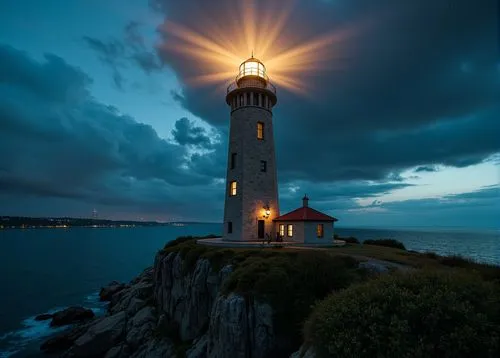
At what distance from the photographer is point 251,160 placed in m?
27.8

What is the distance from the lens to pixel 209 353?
13.1 metres

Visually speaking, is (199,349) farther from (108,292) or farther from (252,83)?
(108,292)

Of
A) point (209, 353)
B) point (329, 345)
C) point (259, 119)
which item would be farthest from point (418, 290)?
point (259, 119)

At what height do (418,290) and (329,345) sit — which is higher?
(418,290)

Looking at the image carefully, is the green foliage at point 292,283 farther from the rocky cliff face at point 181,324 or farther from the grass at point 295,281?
the rocky cliff face at point 181,324

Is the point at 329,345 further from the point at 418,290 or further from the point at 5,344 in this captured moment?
the point at 5,344

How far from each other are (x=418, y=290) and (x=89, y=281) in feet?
190

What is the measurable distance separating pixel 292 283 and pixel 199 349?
6.93 meters

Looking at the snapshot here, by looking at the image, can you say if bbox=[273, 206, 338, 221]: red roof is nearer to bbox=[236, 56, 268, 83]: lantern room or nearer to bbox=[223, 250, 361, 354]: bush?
bbox=[223, 250, 361, 354]: bush

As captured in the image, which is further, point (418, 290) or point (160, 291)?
point (160, 291)

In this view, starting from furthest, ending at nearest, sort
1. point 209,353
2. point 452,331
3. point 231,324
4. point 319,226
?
point 319,226, point 209,353, point 231,324, point 452,331

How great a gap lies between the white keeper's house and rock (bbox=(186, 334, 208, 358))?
1157cm

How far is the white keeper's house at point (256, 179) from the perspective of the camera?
26.4 m

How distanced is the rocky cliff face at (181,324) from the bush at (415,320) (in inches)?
186
